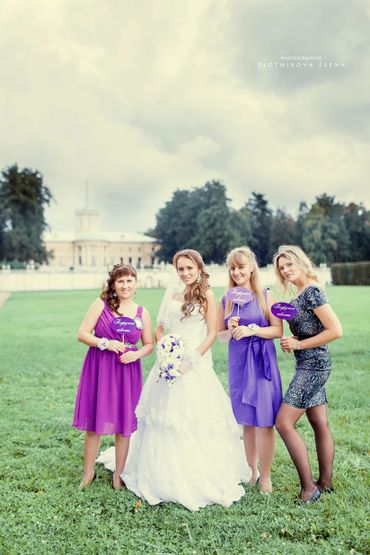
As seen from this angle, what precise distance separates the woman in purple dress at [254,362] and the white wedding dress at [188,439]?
0.55 feet

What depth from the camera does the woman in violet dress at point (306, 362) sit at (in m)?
3.80

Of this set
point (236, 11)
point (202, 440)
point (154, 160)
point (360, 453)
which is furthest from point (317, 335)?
point (154, 160)

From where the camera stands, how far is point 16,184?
53844mm

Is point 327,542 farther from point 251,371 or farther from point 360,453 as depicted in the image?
point 360,453

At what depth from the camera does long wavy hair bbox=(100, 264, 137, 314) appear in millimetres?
4129

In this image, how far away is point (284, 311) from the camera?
371 cm

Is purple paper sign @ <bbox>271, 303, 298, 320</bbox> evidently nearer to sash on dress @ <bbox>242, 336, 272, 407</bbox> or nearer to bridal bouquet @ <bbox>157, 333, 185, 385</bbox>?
sash on dress @ <bbox>242, 336, 272, 407</bbox>

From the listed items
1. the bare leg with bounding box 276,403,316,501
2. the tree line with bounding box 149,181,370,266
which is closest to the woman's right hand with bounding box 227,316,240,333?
the bare leg with bounding box 276,403,316,501

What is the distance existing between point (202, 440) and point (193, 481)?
310 millimetres

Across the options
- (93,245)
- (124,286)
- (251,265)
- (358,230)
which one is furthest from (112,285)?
(93,245)

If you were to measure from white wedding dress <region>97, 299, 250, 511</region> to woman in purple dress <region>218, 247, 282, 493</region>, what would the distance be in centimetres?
17

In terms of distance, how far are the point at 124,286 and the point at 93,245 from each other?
274 feet

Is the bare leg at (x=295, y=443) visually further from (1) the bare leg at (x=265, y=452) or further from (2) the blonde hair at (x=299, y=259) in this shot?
(2) the blonde hair at (x=299, y=259)

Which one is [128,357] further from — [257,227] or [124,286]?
[257,227]
